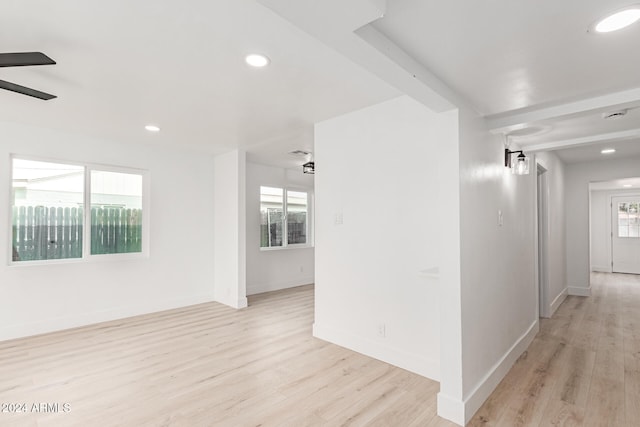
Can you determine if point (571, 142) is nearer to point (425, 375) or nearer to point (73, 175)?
point (425, 375)

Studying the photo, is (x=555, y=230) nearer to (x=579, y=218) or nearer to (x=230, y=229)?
(x=579, y=218)

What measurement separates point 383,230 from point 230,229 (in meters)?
2.92

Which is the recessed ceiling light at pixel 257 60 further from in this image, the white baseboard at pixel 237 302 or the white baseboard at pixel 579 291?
the white baseboard at pixel 579 291

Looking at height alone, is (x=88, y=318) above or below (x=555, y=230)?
below

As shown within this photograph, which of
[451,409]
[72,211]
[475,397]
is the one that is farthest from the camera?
[72,211]

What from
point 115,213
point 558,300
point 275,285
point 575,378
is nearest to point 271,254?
point 275,285

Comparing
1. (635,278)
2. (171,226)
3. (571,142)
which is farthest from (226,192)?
(635,278)

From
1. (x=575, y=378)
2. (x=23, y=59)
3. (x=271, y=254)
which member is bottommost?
(x=575, y=378)

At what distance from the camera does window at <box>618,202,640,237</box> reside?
8188 mm

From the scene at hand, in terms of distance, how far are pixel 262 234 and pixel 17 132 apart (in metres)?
3.74

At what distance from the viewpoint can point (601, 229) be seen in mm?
8742

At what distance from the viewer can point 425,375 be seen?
272 centimetres

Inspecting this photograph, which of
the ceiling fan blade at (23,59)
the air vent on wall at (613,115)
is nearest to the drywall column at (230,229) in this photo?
the ceiling fan blade at (23,59)

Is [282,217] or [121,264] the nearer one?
[121,264]
